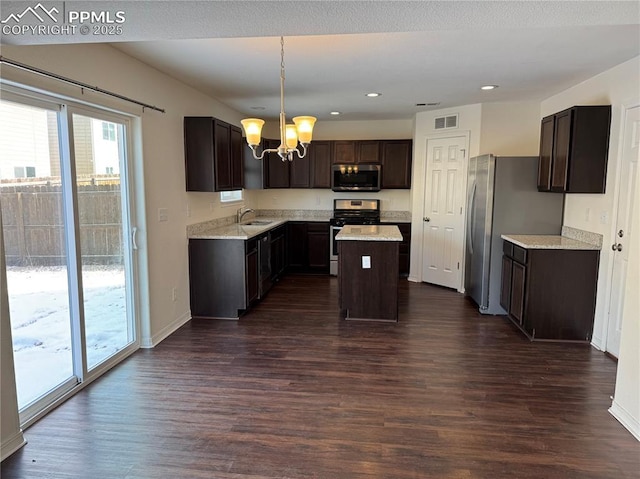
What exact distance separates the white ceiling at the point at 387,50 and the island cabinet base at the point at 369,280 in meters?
1.70

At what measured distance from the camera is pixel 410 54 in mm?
3289

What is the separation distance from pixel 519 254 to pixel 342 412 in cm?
251

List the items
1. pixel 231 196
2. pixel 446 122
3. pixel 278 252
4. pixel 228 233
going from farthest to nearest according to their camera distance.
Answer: pixel 278 252, pixel 231 196, pixel 446 122, pixel 228 233

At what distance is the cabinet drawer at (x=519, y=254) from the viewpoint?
3.94m

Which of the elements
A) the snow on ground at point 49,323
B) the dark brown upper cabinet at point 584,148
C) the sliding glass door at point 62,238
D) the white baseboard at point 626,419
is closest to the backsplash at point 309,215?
the sliding glass door at point 62,238

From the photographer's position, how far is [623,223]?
344cm

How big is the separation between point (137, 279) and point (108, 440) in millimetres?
1585

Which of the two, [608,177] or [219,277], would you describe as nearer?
[608,177]

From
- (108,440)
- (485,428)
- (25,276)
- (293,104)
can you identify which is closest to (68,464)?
(108,440)

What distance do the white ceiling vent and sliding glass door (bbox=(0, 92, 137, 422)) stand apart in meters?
4.12

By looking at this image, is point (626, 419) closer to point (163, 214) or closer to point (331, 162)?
point (163, 214)

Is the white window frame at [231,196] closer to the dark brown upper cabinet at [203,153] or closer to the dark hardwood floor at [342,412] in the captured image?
the dark brown upper cabinet at [203,153]

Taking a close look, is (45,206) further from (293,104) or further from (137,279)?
(293,104)

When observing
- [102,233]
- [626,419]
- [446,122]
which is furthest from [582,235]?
[102,233]
